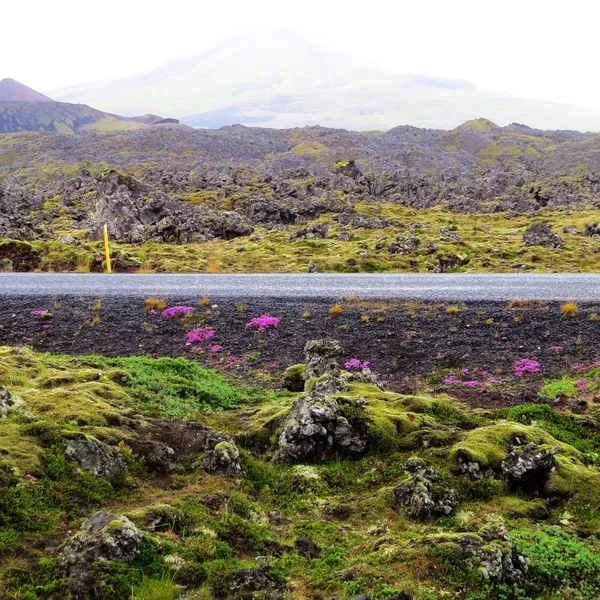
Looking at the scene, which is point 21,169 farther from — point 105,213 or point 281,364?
point 281,364

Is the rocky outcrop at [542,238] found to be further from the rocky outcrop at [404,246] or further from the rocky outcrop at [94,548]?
the rocky outcrop at [94,548]

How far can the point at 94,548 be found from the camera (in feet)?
20.6

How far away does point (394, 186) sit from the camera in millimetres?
81188

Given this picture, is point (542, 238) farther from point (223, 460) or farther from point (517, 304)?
point (223, 460)

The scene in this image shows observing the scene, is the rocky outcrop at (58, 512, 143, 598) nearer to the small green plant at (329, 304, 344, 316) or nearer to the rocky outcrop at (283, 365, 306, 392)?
the rocky outcrop at (283, 365, 306, 392)

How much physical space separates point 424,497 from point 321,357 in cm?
626

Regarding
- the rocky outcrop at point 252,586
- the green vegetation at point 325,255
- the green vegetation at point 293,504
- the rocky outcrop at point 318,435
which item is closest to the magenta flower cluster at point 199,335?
the green vegetation at point 293,504

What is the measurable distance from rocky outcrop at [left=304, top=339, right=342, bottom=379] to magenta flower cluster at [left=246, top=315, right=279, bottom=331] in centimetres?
441

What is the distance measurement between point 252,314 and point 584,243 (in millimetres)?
33447

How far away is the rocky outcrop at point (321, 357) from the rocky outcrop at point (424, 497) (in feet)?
16.7

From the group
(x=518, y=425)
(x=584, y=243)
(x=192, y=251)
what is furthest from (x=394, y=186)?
(x=518, y=425)

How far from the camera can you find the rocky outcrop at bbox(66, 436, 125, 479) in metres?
8.60

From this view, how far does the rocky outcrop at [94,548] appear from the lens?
6.06 metres

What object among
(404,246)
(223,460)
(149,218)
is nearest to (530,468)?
(223,460)
